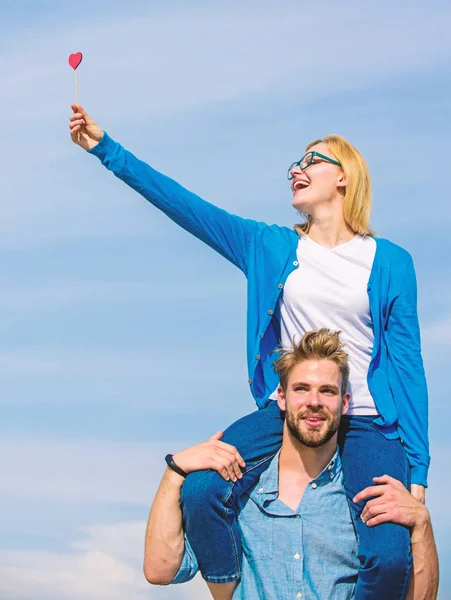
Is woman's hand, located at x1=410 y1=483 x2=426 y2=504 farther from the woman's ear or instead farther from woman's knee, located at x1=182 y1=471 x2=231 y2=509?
the woman's ear

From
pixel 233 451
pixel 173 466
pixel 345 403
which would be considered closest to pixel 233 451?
pixel 233 451

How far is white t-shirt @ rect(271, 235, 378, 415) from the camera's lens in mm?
8312

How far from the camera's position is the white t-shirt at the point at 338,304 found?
8312 millimetres

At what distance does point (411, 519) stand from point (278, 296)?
79.1 inches

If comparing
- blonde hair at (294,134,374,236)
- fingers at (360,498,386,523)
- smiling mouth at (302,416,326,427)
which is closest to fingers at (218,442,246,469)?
smiling mouth at (302,416,326,427)

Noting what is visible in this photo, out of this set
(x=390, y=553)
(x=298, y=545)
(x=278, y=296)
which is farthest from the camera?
(x=278, y=296)

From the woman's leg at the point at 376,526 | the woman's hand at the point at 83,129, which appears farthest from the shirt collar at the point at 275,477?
the woman's hand at the point at 83,129

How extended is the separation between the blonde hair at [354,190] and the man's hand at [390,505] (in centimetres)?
211

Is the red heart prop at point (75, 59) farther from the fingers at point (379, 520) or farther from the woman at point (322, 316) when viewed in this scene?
the fingers at point (379, 520)

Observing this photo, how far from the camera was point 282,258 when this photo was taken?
8586mm

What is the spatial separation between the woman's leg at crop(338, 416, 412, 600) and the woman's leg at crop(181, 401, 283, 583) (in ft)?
1.93

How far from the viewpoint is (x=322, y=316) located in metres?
8.31

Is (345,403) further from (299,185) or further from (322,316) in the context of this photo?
(299,185)

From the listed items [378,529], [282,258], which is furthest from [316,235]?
[378,529]
